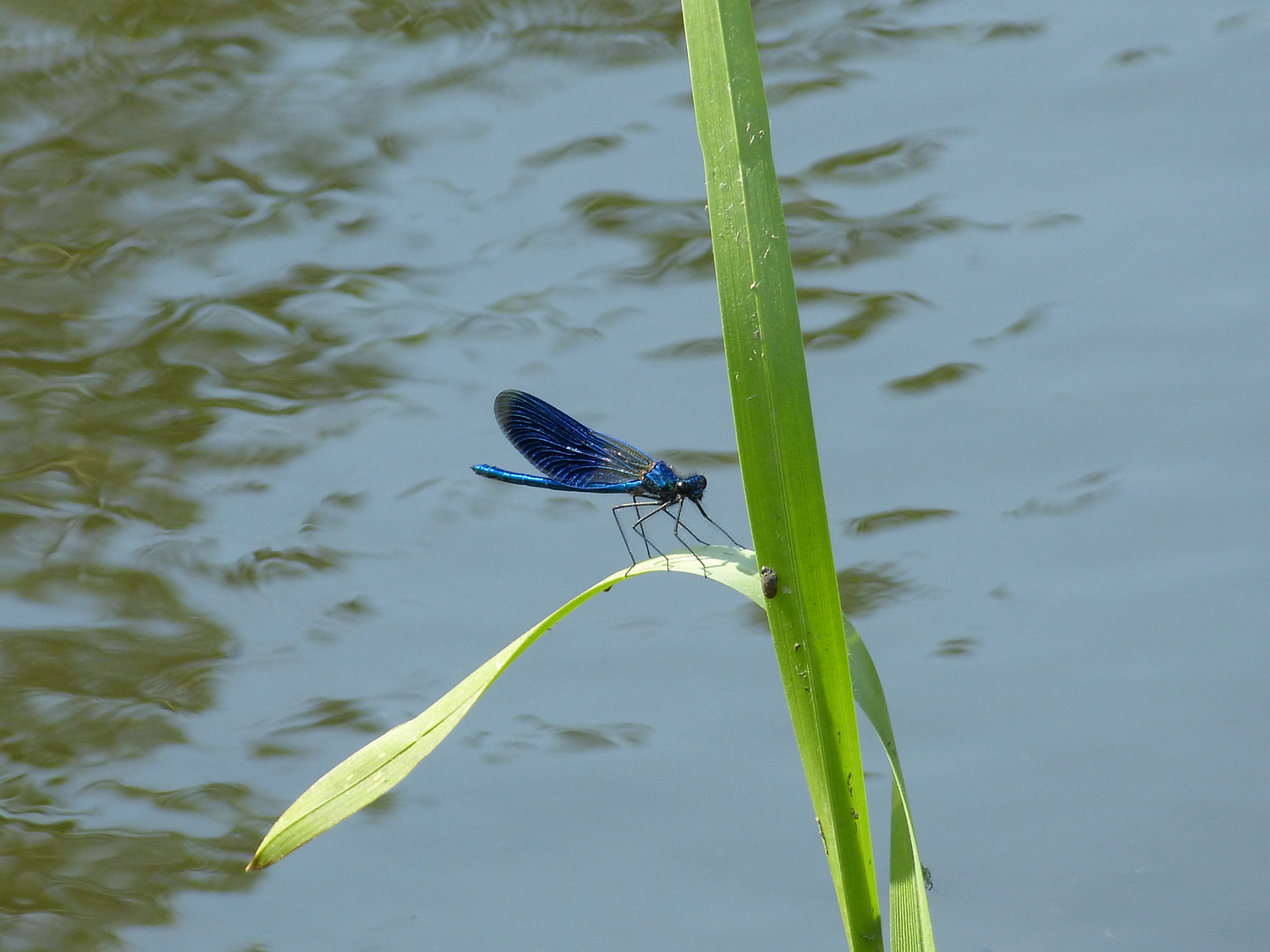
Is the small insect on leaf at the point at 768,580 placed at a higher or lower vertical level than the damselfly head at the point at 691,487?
higher

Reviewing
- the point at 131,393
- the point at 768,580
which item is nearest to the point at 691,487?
the point at 768,580

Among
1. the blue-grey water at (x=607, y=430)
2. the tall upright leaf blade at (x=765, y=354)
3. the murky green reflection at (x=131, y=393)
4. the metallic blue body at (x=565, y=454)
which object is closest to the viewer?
the tall upright leaf blade at (x=765, y=354)

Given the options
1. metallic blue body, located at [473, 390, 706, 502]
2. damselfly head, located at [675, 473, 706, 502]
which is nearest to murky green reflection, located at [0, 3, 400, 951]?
metallic blue body, located at [473, 390, 706, 502]

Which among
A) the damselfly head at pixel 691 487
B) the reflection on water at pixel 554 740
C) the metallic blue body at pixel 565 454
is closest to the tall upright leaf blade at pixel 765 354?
the damselfly head at pixel 691 487

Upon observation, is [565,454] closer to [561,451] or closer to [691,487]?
[561,451]

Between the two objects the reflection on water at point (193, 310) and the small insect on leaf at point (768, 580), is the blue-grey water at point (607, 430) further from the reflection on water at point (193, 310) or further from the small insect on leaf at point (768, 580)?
the small insect on leaf at point (768, 580)

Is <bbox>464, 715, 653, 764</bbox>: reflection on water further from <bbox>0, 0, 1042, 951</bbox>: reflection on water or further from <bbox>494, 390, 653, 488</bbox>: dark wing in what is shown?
<bbox>494, 390, 653, 488</bbox>: dark wing
